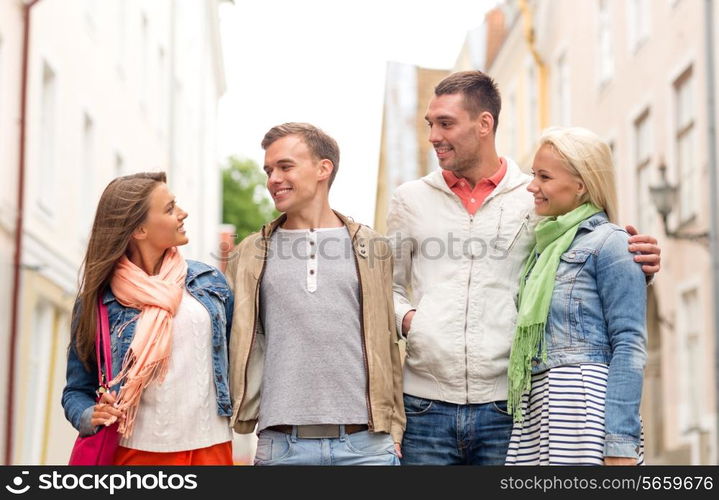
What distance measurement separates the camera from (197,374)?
3.61 m

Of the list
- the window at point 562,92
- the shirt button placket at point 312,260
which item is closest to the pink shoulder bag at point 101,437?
the shirt button placket at point 312,260

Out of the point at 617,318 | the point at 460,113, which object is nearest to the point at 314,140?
the point at 460,113

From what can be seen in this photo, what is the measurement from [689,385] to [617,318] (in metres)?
11.3

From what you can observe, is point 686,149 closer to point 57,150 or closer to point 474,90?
point 57,150

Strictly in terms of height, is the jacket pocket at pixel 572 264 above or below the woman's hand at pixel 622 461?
above

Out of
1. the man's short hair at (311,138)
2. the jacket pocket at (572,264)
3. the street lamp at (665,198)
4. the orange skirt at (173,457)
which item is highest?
the street lamp at (665,198)

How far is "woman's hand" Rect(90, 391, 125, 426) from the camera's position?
137 inches

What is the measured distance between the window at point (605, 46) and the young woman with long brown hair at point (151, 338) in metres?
14.6

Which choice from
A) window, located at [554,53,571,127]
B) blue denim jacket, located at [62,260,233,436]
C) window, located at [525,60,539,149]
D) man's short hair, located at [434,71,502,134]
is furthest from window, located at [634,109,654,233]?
blue denim jacket, located at [62,260,233,436]

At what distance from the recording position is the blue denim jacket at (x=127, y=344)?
3.59 meters

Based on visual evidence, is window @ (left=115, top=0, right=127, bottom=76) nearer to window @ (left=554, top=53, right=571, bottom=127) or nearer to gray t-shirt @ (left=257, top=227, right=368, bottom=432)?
window @ (left=554, top=53, right=571, bottom=127)

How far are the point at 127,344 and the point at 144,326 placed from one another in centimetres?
8

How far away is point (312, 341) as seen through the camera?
12.0 feet

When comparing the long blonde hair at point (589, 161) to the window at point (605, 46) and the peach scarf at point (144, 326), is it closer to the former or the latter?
the peach scarf at point (144, 326)
